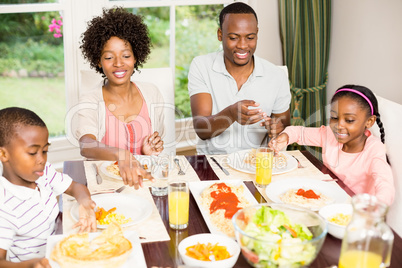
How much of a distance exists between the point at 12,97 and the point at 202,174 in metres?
1.91

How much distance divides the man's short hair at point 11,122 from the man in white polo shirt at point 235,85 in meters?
1.08

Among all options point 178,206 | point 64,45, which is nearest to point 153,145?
point 178,206

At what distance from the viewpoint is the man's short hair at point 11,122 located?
1.43 metres

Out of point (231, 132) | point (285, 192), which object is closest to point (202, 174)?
point (285, 192)

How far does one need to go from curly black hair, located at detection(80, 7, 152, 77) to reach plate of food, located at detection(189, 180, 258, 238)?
878 mm

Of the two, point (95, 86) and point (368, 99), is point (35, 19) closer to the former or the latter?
point (95, 86)

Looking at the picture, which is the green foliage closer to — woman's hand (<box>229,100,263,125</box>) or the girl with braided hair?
woman's hand (<box>229,100,263,125</box>)

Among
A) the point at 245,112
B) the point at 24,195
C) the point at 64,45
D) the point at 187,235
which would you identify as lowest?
the point at 187,235

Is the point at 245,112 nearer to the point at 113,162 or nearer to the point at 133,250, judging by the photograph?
the point at 113,162

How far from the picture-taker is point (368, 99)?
6.46 ft

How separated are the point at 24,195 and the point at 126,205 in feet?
1.07

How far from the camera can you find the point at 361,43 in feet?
10.5

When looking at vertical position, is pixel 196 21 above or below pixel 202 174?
above

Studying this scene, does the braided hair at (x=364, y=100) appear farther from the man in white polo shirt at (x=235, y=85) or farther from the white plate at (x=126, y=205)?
the white plate at (x=126, y=205)
